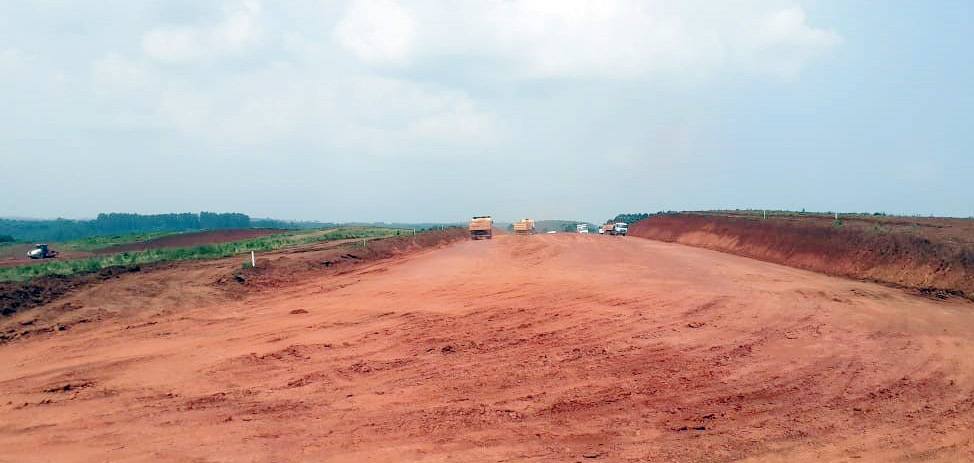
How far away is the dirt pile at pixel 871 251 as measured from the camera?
783 inches

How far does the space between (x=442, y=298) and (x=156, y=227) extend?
478 feet

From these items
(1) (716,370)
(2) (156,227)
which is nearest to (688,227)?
(1) (716,370)

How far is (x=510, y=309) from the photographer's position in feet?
50.4

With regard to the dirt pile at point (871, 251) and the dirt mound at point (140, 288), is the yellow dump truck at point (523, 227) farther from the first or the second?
the dirt mound at point (140, 288)

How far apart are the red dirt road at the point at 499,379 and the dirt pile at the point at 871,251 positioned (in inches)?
141

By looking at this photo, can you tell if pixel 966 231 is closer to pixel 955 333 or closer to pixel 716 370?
pixel 955 333

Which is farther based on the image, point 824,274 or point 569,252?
point 569,252

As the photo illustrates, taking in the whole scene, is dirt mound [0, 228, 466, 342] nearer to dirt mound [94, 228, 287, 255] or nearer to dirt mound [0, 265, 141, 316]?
dirt mound [0, 265, 141, 316]

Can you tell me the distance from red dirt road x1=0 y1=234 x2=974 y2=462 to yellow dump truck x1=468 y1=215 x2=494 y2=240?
113 feet

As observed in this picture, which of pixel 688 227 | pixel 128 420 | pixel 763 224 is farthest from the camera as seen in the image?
pixel 688 227

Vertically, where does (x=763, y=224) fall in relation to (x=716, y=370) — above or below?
above

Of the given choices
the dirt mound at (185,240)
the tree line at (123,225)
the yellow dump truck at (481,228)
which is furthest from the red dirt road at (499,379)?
the tree line at (123,225)

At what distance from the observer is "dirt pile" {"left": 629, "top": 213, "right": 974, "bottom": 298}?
19.9 metres

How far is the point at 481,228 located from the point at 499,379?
1675 inches
